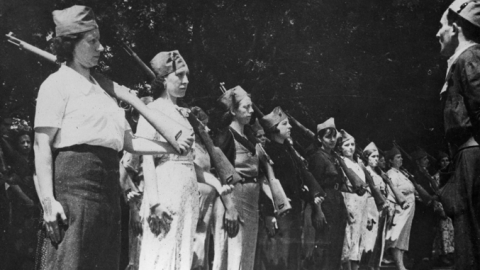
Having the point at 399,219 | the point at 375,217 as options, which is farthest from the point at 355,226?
the point at 399,219

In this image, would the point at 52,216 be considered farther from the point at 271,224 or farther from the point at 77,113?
the point at 271,224

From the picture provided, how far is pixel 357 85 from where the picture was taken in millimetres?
11781

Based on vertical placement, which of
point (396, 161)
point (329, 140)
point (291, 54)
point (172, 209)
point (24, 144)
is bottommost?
point (172, 209)

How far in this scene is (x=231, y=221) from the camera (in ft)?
24.0

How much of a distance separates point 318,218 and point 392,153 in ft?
12.9

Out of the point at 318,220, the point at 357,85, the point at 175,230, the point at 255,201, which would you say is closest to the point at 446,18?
the point at 175,230

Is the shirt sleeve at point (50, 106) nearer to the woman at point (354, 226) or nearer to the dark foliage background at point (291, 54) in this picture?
the dark foliage background at point (291, 54)

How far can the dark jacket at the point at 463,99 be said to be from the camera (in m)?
4.54

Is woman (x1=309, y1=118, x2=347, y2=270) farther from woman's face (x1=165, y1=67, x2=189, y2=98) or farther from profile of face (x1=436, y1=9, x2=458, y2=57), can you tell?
profile of face (x1=436, y1=9, x2=458, y2=57)

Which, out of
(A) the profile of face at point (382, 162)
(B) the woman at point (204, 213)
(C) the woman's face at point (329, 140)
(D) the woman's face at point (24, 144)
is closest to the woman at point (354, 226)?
(C) the woman's face at point (329, 140)

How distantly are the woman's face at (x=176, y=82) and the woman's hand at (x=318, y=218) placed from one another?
3545 millimetres

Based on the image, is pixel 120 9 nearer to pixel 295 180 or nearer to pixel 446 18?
pixel 295 180

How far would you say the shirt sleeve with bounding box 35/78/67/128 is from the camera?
13.4ft

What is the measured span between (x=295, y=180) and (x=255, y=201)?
144 centimetres
